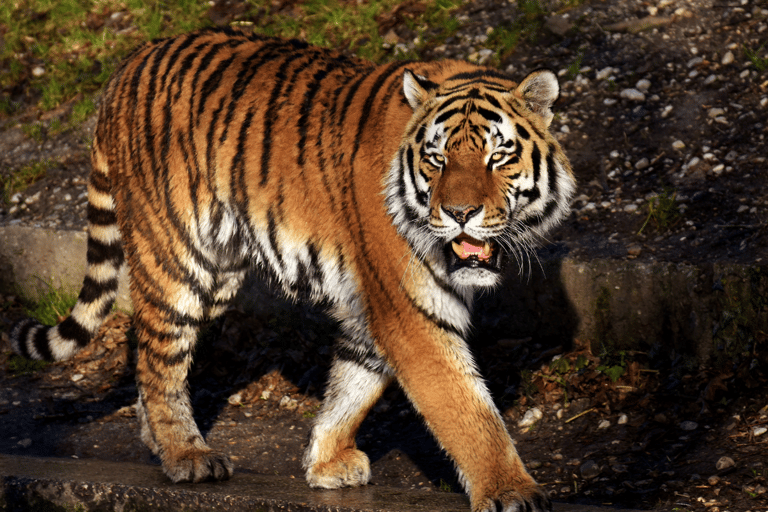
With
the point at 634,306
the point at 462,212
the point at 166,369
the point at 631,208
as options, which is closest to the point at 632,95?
the point at 631,208

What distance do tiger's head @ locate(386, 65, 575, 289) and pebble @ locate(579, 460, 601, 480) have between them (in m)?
1.02

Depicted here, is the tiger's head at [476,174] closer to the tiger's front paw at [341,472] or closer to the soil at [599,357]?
the tiger's front paw at [341,472]

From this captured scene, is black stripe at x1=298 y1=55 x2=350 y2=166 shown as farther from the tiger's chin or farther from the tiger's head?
the tiger's chin

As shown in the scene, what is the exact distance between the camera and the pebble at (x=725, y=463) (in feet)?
10.1

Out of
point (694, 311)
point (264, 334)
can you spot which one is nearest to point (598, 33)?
point (694, 311)

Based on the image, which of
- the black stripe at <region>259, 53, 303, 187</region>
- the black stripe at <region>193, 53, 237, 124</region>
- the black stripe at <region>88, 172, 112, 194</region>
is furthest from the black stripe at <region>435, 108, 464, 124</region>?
the black stripe at <region>88, 172, 112, 194</region>

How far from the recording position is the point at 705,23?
5.72 meters

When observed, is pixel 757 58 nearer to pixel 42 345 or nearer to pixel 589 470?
pixel 589 470

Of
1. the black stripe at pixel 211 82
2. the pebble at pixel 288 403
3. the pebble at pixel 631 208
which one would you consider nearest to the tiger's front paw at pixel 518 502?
the pebble at pixel 288 403

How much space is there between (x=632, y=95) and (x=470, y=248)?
9.68 ft

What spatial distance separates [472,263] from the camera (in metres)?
2.85

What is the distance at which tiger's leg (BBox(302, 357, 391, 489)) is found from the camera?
133 inches

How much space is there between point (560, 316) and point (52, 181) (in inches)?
160

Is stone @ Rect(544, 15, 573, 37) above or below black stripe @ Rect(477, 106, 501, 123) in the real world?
below
